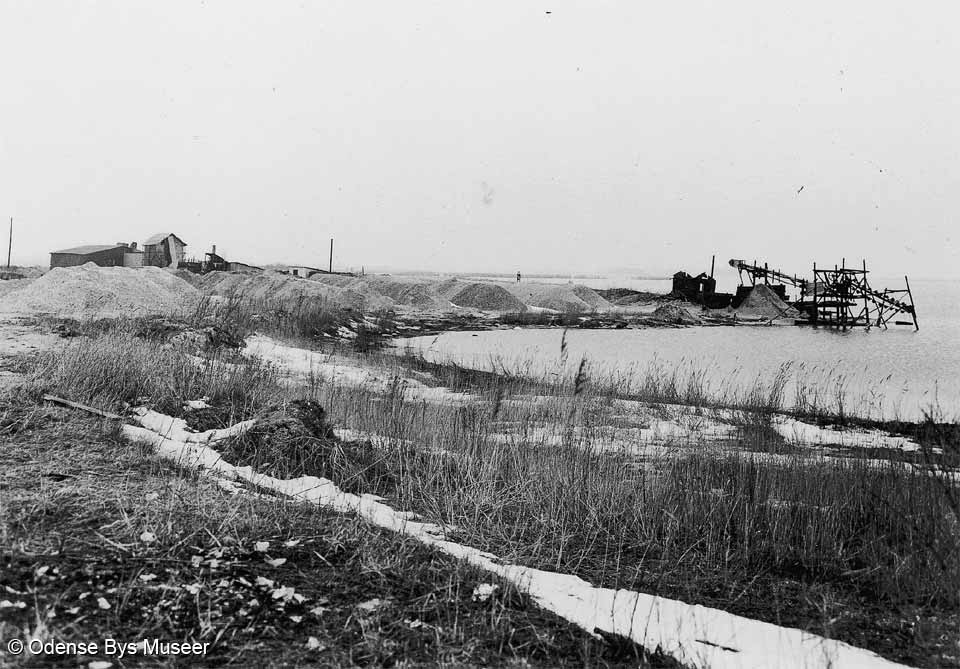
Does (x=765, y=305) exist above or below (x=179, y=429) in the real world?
above

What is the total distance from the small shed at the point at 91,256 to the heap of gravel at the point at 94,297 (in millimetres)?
27678

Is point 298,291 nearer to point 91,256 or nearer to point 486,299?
point 486,299

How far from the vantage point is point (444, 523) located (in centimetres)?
448

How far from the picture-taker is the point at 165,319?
14.5 m

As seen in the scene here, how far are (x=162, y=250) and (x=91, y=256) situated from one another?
4611mm

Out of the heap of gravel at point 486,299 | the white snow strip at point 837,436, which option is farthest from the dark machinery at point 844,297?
the white snow strip at point 837,436

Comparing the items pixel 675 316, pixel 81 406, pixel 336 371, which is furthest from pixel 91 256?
pixel 81 406

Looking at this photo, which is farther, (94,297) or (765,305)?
(765,305)

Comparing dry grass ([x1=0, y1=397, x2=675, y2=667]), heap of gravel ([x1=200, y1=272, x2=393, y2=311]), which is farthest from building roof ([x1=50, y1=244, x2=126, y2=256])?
dry grass ([x1=0, y1=397, x2=675, y2=667])

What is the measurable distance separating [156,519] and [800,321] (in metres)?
44.1

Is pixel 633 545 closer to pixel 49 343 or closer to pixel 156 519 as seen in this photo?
pixel 156 519

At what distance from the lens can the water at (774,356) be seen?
1387 centimetres

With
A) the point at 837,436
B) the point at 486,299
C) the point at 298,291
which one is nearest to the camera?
the point at 837,436

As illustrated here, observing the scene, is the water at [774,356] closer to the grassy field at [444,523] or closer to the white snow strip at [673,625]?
the grassy field at [444,523]
